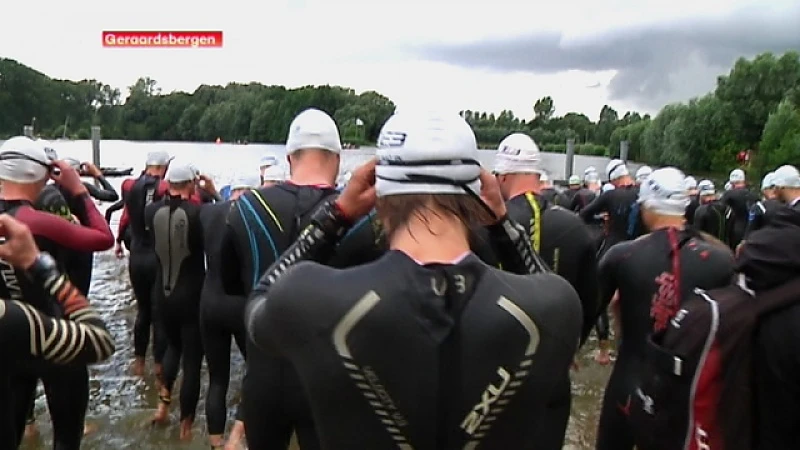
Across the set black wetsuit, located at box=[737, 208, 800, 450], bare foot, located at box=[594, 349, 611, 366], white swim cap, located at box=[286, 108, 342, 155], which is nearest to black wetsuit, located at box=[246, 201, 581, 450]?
black wetsuit, located at box=[737, 208, 800, 450]

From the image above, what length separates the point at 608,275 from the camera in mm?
3891

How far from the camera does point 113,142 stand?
187 ft

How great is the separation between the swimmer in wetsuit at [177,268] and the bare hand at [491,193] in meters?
4.09

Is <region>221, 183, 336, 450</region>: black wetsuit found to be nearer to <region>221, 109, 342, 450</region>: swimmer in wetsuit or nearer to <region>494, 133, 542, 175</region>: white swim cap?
<region>221, 109, 342, 450</region>: swimmer in wetsuit

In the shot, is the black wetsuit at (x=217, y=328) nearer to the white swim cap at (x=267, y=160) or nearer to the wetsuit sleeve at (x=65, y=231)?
the wetsuit sleeve at (x=65, y=231)

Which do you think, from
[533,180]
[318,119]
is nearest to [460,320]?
[318,119]

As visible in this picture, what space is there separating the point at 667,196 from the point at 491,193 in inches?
99.5

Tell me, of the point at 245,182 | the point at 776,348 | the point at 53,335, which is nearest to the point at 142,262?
the point at 245,182

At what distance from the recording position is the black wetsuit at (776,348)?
1946 millimetres

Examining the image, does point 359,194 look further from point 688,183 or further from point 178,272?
point 178,272

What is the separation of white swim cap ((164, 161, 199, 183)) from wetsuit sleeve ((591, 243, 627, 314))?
127 inches

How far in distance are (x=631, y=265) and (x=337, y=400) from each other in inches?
103

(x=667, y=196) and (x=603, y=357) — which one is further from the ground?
(x=667, y=196)

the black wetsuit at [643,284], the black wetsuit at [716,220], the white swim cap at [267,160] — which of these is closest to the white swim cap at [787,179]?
the black wetsuit at [716,220]
